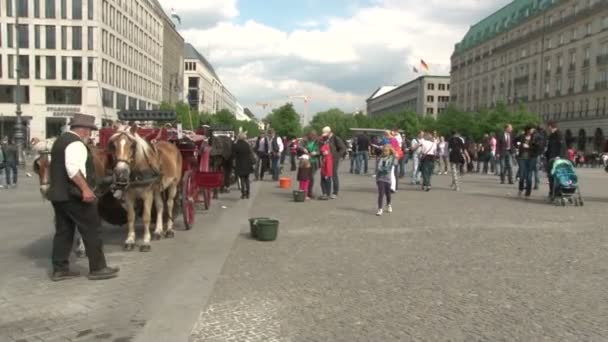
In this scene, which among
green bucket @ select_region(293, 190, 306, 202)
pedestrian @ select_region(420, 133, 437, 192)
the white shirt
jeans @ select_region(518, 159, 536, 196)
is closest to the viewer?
the white shirt

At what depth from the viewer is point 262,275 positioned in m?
6.90

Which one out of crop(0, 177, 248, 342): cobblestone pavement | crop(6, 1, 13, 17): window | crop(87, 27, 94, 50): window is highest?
crop(6, 1, 13, 17): window

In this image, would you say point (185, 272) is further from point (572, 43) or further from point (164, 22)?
point (164, 22)

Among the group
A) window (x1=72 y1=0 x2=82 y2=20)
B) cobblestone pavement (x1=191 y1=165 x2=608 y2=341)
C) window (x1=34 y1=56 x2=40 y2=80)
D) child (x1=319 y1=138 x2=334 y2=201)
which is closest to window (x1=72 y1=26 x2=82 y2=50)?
window (x1=72 y1=0 x2=82 y2=20)

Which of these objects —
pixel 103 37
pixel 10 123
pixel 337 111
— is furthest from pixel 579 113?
pixel 337 111

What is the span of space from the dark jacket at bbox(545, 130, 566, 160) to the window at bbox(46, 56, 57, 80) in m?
62.7

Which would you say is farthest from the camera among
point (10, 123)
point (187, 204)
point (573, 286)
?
point (10, 123)

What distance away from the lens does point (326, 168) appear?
1508 cm

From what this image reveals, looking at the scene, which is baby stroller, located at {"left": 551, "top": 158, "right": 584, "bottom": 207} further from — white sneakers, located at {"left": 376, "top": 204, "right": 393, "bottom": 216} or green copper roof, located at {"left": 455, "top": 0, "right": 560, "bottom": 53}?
green copper roof, located at {"left": 455, "top": 0, "right": 560, "bottom": 53}

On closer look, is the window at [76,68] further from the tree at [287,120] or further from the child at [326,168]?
the child at [326,168]

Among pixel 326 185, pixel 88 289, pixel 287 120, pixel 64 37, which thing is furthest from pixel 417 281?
pixel 287 120

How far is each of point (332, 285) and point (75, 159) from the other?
3115 mm

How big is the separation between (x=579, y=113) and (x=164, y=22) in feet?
226

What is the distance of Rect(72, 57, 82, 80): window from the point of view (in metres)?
66.3
